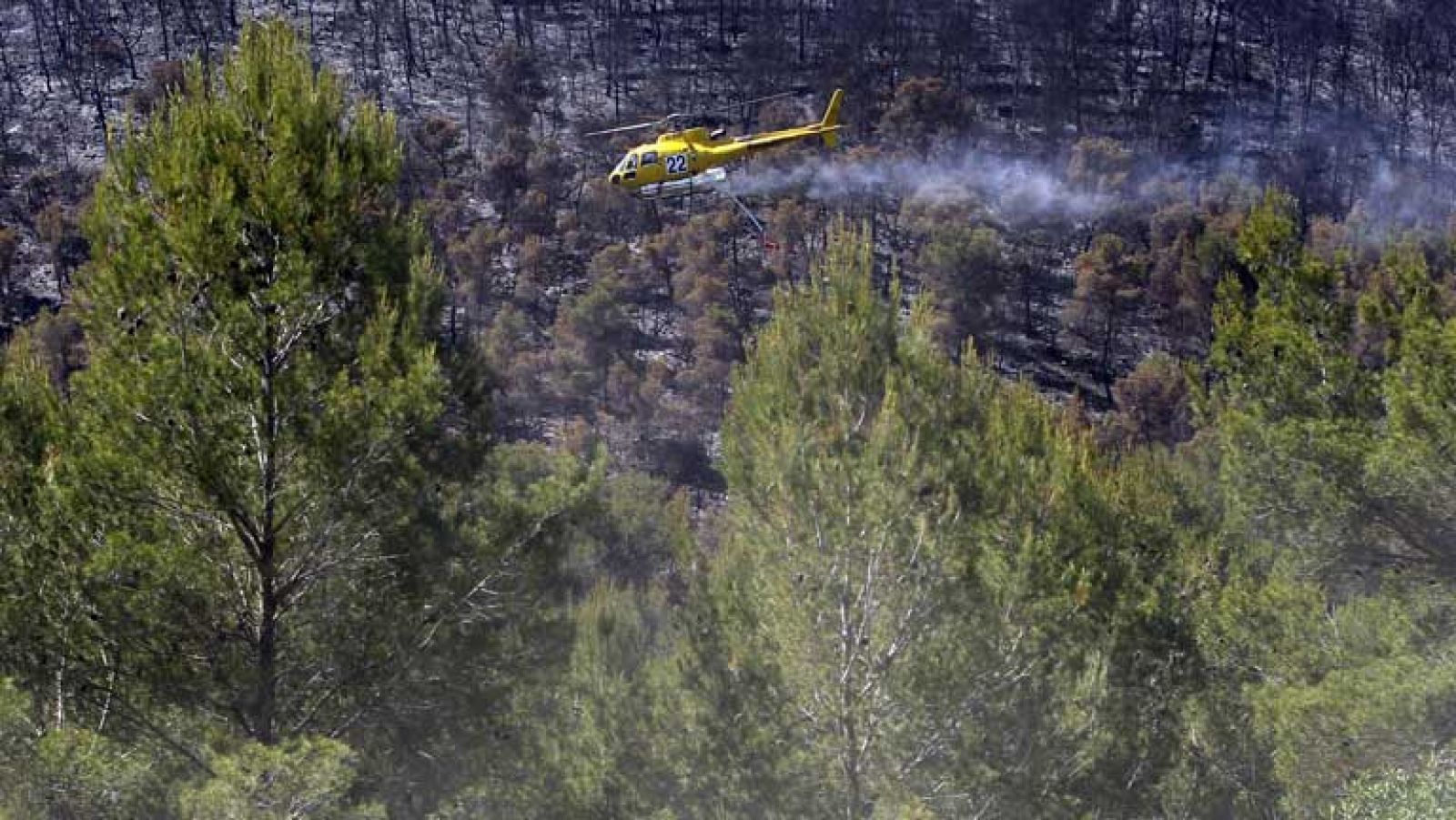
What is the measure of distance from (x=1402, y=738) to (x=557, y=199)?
1774 inches

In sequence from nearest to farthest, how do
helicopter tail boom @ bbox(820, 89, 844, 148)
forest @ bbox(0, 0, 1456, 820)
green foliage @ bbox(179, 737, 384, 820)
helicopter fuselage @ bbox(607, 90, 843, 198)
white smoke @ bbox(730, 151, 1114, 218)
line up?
1. green foliage @ bbox(179, 737, 384, 820)
2. forest @ bbox(0, 0, 1456, 820)
3. helicopter fuselage @ bbox(607, 90, 843, 198)
4. helicopter tail boom @ bbox(820, 89, 844, 148)
5. white smoke @ bbox(730, 151, 1114, 218)

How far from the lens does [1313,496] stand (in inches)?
391

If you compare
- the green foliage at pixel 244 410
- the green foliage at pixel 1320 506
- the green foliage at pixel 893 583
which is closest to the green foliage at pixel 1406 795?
the green foliage at pixel 1320 506

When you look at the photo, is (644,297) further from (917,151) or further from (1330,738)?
(1330,738)

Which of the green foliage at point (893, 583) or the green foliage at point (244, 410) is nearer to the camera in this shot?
the green foliage at point (244, 410)

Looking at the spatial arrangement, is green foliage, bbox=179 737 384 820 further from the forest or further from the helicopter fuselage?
the helicopter fuselage

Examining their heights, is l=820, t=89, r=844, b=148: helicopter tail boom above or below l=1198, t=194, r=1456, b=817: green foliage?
above

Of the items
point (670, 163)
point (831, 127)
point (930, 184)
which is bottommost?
point (930, 184)

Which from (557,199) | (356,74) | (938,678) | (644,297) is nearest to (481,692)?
(938,678)

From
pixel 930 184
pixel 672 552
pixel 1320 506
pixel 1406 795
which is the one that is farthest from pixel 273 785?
pixel 930 184

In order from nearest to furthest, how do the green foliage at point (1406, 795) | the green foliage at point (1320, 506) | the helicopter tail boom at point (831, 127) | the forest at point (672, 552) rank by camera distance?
the green foliage at point (1406, 795) → the forest at point (672, 552) → the green foliage at point (1320, 506) → the helicopter tail boom at point (831, 127)

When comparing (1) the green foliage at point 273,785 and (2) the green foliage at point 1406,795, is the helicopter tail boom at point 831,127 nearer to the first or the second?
(2) the green foliage at point 1406,795

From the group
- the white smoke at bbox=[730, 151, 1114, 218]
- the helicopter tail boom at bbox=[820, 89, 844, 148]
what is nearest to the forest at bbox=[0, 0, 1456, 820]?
the helicopter tail boom at bbox=[820, 89, 844, 148]

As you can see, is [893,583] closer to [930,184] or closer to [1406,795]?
[1406,795]
